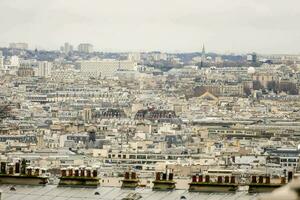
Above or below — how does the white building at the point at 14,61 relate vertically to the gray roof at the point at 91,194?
below

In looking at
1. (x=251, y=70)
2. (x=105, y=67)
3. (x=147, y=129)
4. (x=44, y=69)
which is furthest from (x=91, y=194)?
(x=105, y=67)

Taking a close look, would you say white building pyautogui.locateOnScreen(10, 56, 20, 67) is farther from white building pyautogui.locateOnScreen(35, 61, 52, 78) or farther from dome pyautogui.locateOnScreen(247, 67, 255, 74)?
dome pyautogui.locateOnScreen(247, 67, 255, 74)

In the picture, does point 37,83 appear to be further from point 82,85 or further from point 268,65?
point 268,65

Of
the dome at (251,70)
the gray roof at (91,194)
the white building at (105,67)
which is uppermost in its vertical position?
the gray roof at (91,194)

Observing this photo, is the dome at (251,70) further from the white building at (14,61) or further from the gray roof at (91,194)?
the gray roof at (91,194)

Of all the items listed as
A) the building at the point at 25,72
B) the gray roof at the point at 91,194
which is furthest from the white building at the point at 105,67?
the gray roof at the point at 91,194

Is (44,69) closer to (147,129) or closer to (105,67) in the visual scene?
(105,67)
